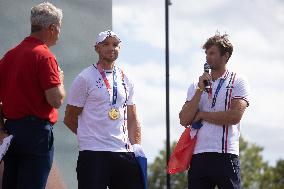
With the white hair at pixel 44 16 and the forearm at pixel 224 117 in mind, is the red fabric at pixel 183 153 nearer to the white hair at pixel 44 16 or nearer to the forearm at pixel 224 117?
the forearm at pixel 224 117

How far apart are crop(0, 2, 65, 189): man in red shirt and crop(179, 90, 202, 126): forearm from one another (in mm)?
1283

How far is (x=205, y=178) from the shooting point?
6105mm

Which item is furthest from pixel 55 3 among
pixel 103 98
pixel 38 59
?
pixel 38 59

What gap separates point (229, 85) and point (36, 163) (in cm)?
186

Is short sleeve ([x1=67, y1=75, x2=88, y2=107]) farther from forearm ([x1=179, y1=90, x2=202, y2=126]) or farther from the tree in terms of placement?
the tree

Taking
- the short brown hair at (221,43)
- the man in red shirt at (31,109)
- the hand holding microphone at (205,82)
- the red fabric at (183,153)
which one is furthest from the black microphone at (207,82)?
the man in red shirt at (31,109)

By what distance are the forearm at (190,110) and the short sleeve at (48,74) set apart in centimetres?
137

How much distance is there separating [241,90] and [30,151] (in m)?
1.94

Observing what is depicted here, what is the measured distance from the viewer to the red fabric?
621 cm

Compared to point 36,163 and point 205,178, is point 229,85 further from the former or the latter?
point 36,163

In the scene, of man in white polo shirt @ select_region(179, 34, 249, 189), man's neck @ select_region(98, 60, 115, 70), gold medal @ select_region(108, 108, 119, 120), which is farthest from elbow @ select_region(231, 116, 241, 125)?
man's neck @ select_region(98, 60, 115, 70)

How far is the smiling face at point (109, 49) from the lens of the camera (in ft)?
20.0

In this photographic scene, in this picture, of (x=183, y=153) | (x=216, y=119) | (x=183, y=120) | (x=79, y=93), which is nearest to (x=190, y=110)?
(x=183, y=120)

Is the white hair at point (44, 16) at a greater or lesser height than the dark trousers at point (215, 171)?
greater
